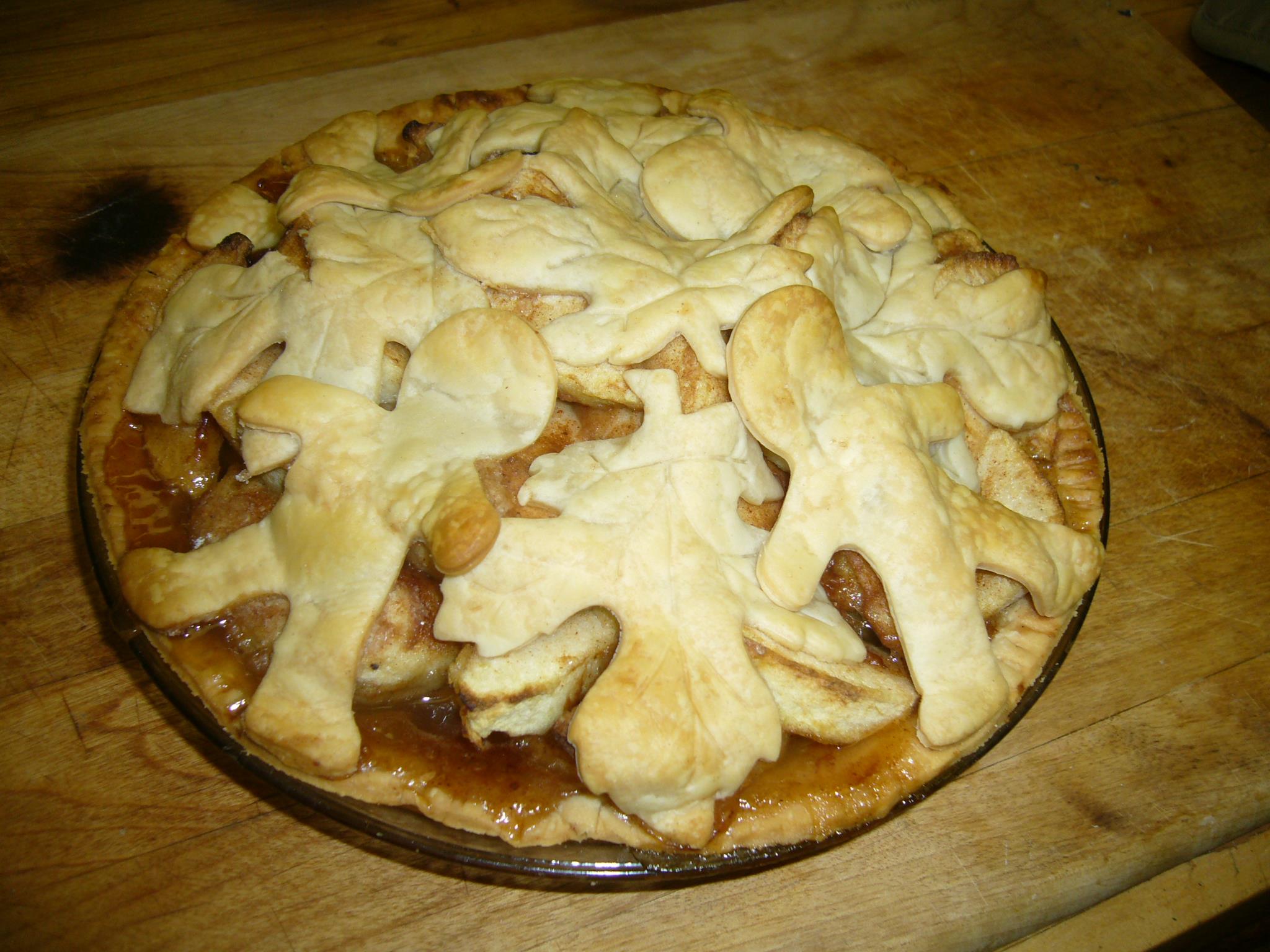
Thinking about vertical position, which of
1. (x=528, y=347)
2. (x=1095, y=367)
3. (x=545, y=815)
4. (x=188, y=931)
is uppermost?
(x=528, y=347)

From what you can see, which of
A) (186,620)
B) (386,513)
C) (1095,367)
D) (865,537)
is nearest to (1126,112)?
(1095,367)

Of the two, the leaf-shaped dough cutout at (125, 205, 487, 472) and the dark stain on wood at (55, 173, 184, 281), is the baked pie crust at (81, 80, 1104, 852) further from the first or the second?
the dark stain on wood at (55, 173, 184, 281)

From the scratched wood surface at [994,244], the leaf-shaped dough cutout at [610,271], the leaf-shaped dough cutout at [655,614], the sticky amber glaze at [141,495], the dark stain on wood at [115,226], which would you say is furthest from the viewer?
the dark stain on wood at [115,226]

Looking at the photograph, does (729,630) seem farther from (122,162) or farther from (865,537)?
(122,162)

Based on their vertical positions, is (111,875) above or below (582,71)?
below

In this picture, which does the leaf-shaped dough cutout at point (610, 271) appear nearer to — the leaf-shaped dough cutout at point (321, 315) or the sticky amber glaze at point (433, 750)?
the leaf-shaped dough cutout at point (321, 315)

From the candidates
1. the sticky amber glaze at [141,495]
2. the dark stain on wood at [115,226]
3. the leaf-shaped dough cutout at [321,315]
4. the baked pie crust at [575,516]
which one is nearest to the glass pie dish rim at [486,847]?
the baked pie crust at [575,516]

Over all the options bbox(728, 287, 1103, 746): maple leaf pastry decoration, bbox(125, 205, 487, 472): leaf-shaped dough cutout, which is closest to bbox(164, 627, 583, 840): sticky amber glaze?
bbox(125, 205, 487, 472): leaf-shaped dough cutout

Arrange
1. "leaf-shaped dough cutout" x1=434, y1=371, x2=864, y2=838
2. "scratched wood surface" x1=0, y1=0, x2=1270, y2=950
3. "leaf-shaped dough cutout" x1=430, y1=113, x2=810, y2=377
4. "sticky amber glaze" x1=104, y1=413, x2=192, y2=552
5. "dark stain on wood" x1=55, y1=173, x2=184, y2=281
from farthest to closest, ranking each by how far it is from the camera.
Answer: "dark stain on wood" x1=55, y1=173, x2=184, y2=281 < "scratched wood surface" x1=0, y1=0, x2=1270, y2=950 < "sticky amber glaze" x1=104, y1=413, x2=192, y2=552 < "leaf-shaped dough cutout" x1=430, y1=113, x2=810, y2=377 < "leaf-shaped dough cutout" x1=434, y1=371, x2=864, y2=838

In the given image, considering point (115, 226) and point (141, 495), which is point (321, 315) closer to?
point (141, 495)
